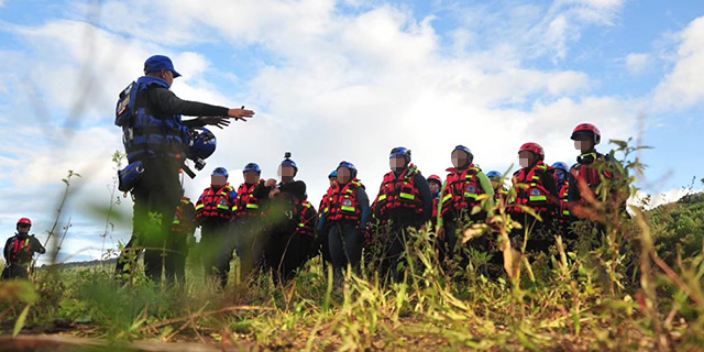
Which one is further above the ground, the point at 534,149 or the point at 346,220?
the point at 534,149

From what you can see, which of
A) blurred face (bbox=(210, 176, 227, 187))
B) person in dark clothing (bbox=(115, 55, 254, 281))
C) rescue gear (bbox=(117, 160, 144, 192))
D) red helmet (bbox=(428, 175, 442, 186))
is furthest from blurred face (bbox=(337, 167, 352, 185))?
rescue gear (bbox=(117, 160, 144, 192))

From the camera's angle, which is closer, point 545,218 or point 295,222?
point 545,218

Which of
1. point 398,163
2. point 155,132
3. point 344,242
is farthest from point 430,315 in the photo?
point 344,242

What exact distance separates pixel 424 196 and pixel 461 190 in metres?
0.49

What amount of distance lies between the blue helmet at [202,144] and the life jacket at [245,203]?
322 centimetres

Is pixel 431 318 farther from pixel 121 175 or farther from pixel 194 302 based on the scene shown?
pixel 121 175

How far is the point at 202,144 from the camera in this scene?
5.20 meters

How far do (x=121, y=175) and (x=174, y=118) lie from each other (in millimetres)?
705

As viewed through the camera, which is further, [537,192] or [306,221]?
[306,221]

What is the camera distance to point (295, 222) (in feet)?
26.5

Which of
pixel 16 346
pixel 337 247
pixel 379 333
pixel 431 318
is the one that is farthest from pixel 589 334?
pixel 337 247

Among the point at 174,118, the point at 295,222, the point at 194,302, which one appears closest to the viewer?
the point at 194,302

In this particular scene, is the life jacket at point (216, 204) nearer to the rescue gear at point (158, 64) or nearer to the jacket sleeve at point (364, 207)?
the jacket sleeve at point (364, 207)

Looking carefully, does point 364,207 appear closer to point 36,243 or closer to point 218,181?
point 218,181
